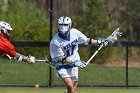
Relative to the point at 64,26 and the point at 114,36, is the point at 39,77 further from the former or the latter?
the point at 64,26

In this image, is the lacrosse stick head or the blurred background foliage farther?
the blurred background foliage

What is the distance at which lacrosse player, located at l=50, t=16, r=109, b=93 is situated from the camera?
40.4 ft

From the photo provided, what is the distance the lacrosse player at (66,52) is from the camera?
40.4 ft

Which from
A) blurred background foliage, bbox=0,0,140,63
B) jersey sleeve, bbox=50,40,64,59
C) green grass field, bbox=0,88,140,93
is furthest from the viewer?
blurred background foliage, bbox=0,0,140,63

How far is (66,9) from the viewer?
2352cm

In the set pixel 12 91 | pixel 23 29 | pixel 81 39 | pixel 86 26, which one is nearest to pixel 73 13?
pixel 86 26

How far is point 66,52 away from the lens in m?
12.5

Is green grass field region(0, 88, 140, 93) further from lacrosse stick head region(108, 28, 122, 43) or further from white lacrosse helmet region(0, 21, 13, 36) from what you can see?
white lacrosse helmet region(0, 21, 13, 36)

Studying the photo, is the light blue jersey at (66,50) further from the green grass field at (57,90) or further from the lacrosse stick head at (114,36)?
the green grass field at (57,90)

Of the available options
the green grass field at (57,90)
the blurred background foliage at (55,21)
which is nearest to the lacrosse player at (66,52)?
the green grass field at (57,90)

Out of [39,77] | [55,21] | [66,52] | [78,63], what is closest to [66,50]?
[66,52]

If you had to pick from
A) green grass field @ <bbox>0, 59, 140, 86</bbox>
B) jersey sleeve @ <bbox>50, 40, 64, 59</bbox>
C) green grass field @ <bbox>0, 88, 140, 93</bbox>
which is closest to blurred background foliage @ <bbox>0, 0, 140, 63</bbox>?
green grass field @ <bbox>0, 59, 140, 86</bbox>

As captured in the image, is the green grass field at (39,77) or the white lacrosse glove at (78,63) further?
the green grass field at (39,77)

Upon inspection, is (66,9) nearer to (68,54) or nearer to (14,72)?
(14,72)
